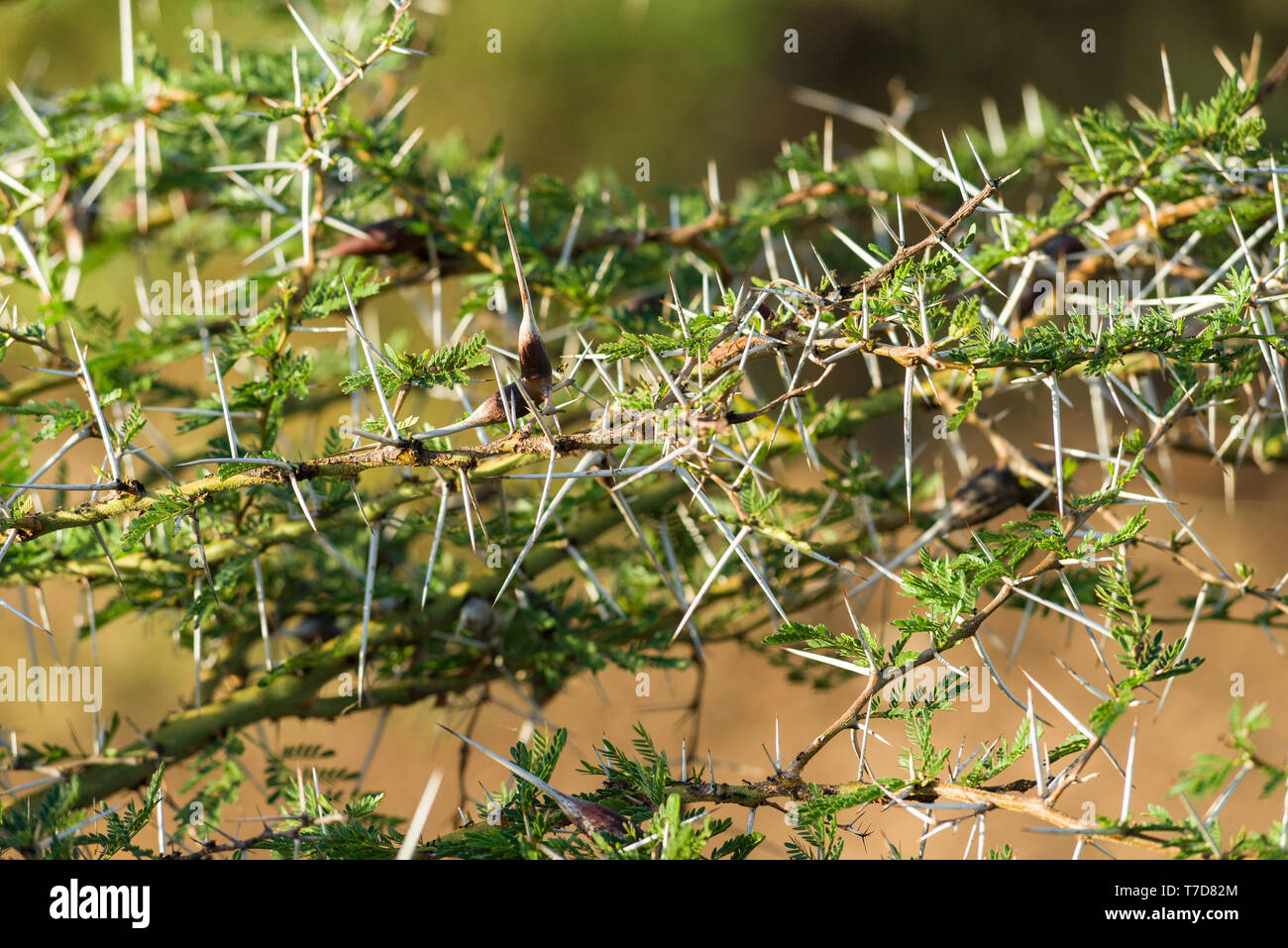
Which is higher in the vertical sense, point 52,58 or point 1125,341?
point 52,58

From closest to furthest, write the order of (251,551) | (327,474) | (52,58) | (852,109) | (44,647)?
(327,474) < (251,551) < (852,109) < (44,647) < (52,58)

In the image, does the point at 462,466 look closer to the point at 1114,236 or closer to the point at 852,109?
the point at 1114,236

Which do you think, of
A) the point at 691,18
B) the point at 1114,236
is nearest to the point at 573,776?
the point at 1114,236

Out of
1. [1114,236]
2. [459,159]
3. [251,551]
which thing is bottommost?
[251,551]

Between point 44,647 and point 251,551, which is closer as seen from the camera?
point 251,551

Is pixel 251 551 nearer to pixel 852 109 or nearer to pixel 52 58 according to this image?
pixel 852 109

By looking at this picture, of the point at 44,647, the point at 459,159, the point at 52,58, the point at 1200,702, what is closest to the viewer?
the point at 459,159
